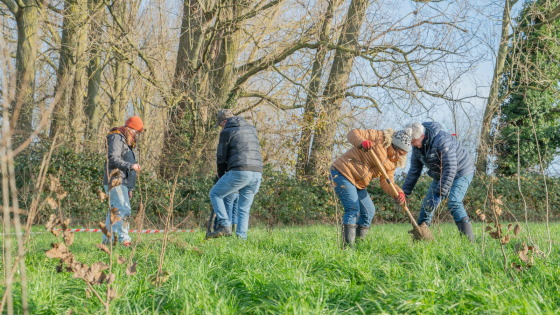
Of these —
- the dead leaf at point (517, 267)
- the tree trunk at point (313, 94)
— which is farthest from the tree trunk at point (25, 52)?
the dead leaf at point (517, 267)

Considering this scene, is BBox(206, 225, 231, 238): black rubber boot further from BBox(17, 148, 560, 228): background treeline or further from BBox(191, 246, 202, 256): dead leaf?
BBox(17, 148, 560, 228): background treeline

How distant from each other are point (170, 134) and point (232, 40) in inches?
114

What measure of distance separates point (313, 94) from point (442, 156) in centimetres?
619

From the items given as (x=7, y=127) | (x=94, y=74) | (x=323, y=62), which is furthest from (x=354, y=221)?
(x=94, y=74)

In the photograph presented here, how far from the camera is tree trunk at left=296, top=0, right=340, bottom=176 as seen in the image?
10375mm

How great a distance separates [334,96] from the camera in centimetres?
1121

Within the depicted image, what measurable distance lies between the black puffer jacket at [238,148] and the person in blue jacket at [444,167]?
6.95ft

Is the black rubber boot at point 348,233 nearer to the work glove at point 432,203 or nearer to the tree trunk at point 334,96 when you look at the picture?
the work glove at point 432,203

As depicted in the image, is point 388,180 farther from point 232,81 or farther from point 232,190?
point 232,81

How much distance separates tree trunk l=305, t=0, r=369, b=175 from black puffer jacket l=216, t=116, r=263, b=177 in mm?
4591

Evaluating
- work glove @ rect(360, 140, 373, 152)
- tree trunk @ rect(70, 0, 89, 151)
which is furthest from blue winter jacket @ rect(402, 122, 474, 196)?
tree trunk @ rect(70, 0, 89, 151)

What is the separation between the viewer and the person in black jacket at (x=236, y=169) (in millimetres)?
6113

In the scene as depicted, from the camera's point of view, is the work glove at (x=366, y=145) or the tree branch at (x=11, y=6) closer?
the work glove at (x=366, y=145)

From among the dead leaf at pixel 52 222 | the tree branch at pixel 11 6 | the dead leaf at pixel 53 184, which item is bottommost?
the dead leaf at pixel 52 222
